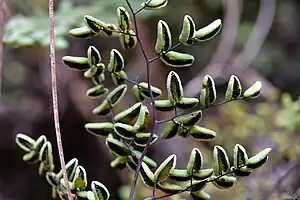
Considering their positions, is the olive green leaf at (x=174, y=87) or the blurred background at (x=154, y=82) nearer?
the olive green leaf at (x=174, y=87)

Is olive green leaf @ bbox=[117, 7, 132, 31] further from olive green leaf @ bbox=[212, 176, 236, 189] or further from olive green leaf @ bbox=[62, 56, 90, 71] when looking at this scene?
olive green leaf @ bbox=[212, 176, 236, 189]

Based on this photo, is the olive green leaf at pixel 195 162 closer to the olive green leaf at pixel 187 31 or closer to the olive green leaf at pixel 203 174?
the olive green leaf at pixel 203 174

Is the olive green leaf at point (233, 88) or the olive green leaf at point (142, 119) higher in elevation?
the olive green leaf at point (233, 88)

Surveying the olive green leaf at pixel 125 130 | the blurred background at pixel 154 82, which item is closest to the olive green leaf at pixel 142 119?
the olive green leaf at pixel 125 130

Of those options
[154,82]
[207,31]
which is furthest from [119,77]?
[154,82]

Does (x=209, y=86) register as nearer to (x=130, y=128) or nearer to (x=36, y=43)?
(x=130, y=128)

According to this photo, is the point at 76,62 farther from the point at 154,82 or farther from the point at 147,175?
the point at 154,82

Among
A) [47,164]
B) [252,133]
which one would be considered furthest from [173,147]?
[47,164]

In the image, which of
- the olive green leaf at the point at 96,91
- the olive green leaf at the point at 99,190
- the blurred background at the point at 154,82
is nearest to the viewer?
the olive green leaf at the point at 99,190
